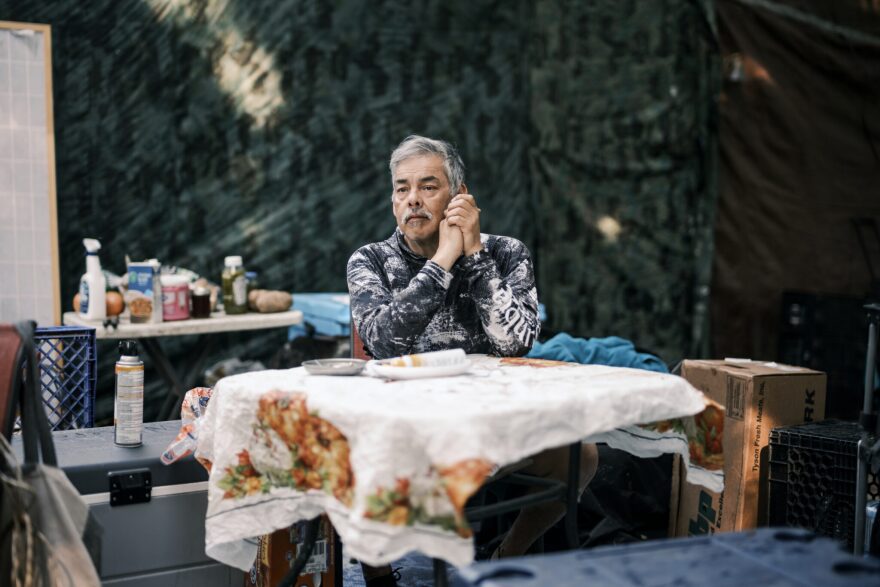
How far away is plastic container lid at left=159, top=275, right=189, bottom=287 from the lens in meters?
4.00

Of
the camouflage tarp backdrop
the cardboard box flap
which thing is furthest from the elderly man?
the camouflage tarp backdrop

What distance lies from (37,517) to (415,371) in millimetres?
866

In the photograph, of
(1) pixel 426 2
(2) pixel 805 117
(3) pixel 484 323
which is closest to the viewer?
(3) pixel 484 323

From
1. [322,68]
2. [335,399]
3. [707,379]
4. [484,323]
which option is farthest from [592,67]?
[335,399]

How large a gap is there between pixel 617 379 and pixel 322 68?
3903 mm

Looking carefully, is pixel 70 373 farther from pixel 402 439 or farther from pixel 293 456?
pixel 402 439

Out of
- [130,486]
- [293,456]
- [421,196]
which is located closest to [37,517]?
[130,486]

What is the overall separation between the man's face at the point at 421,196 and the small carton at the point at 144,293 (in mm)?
1563

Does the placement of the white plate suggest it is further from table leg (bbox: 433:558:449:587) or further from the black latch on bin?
the black latch on bin

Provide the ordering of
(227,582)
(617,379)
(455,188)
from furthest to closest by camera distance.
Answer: (455,188) < (227,582) < (617,379)

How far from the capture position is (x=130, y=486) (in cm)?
229

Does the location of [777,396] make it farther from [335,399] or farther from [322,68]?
[322,68]

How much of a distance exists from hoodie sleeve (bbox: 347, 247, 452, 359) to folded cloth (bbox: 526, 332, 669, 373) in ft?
3.94

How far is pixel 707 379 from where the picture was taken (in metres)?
3.28
